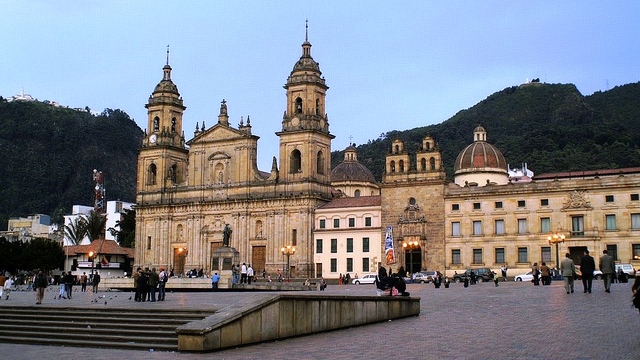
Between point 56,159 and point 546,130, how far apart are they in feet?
351

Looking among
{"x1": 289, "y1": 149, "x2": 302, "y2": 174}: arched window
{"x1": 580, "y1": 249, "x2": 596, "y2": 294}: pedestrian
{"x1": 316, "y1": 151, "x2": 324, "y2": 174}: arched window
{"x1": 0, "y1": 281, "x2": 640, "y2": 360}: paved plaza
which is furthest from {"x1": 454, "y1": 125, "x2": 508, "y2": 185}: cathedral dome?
{"x1": 0, "y1": 281, "x2": 640, "y2": 360}: paved plaza

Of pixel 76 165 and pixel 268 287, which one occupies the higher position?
pixel 76 165

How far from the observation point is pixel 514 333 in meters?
18.3

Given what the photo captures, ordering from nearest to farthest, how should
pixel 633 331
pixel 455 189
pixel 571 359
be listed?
pixel 571 359 < pixel 633 331 < pixel 455 189

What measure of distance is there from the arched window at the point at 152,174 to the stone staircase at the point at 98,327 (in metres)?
64.6

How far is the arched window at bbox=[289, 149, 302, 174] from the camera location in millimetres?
76750

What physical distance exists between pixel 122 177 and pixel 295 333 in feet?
539

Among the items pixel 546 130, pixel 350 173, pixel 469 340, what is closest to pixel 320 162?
pixel 350 173

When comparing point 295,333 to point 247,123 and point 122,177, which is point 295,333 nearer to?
point 247,123

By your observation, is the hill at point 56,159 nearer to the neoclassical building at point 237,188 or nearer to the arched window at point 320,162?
the neoclassical building at point 237,188

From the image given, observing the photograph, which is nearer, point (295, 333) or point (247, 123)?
point (295, 333)

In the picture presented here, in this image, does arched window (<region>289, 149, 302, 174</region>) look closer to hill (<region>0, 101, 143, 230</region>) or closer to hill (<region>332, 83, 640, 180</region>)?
hill (<region>332, 83, 640, 180</region>)

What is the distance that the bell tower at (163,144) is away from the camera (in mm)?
86375

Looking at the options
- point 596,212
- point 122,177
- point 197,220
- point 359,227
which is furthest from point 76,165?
point 596,212
